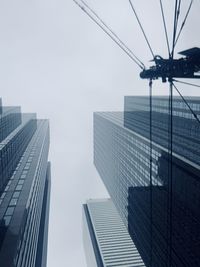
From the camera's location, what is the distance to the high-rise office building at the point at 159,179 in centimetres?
5875

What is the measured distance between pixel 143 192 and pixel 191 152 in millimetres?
17297

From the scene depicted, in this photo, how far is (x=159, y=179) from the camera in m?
75.1

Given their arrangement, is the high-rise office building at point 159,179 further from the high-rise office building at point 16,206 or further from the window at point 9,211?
the window at point 9,211

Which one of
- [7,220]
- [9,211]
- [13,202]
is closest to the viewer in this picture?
[7,220]

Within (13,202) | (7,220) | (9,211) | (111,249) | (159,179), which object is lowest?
(111,249)

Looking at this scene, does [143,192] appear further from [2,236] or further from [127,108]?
[127,108]

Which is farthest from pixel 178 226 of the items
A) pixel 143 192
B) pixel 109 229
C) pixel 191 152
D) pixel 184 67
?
pixel 109 229

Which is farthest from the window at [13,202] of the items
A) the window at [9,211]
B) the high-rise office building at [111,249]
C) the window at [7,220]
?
the high-rise office building at [111,249]

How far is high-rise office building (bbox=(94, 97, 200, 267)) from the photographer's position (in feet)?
193

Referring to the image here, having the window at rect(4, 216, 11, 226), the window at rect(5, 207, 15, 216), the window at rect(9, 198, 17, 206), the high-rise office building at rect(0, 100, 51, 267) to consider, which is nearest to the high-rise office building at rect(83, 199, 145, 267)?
the high-rise office building at rect(0, 100, 51, 267)

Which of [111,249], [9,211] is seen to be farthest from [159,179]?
[111,249]

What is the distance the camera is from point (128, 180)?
11250 centimetres

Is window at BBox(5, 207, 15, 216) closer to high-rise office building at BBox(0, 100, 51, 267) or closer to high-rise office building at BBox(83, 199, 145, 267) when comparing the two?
high-rise office building at BBox(0, 100, 51, 267)

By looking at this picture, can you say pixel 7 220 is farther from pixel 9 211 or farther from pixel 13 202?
pixel 13 202
